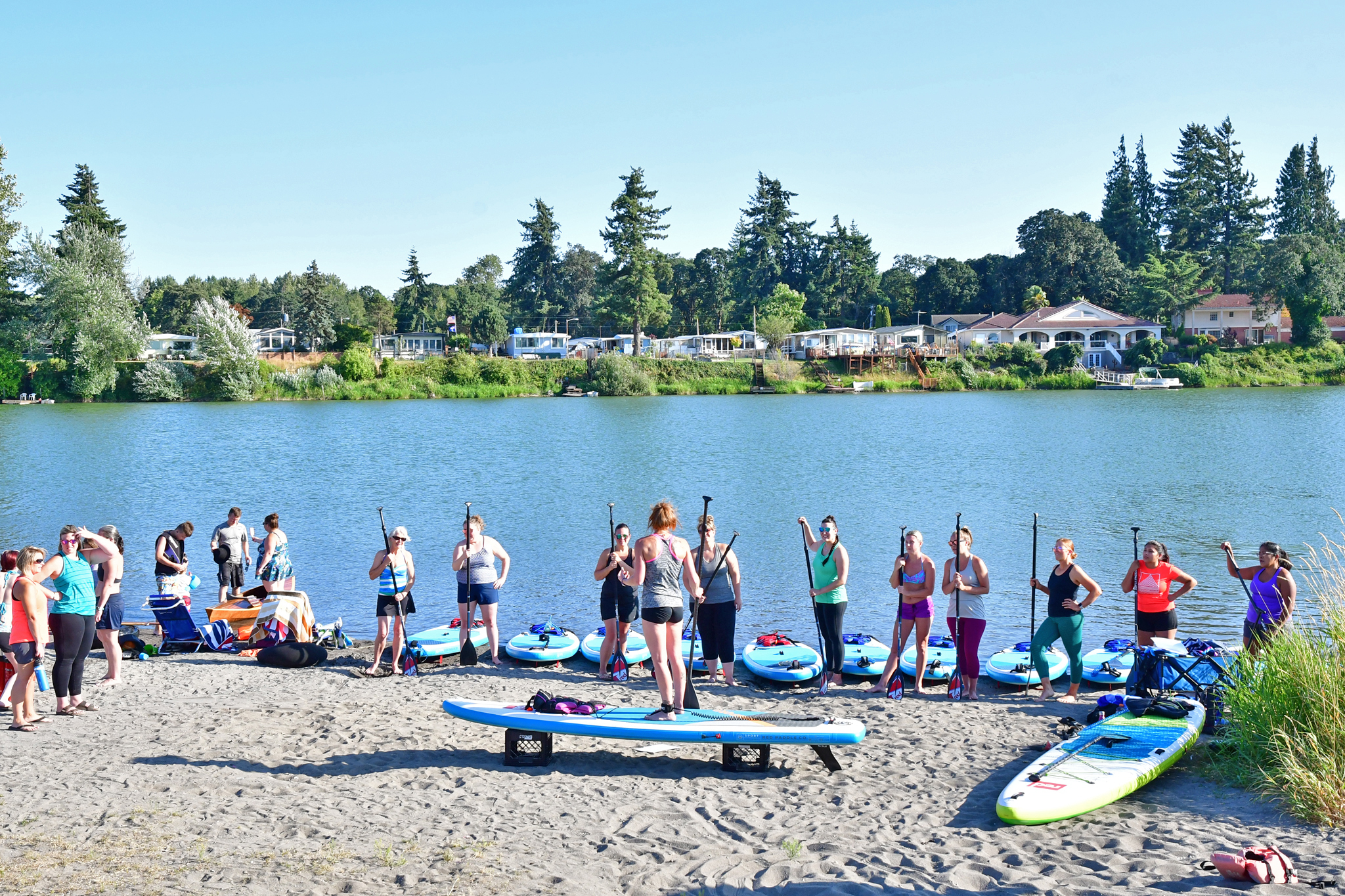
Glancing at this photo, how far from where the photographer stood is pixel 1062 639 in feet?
32.7

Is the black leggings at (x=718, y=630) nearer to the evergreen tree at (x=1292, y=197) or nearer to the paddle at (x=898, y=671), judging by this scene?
the paddle at (x=898, y=671)

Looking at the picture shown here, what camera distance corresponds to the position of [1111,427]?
152ft

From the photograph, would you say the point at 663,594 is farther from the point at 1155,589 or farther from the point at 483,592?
the point at 1155,589

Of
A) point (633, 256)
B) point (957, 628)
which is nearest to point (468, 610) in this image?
point (957, 628)

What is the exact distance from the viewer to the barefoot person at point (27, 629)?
8633mm

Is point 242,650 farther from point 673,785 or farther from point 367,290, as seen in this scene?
point 367,290

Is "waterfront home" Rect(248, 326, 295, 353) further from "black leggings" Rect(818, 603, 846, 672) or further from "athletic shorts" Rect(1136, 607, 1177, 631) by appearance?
"athletic shorts" Rect(1136, 607, 1177, 631)

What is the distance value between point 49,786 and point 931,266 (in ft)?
347

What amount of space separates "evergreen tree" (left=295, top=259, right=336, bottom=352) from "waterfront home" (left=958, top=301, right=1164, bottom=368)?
54.3 m

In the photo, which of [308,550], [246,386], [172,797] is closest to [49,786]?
[172,797]

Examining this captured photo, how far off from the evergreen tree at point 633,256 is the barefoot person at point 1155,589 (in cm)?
7661

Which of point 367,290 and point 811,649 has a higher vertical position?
point 367,290

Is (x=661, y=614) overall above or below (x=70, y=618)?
above

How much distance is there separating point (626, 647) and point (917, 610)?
3.41m
